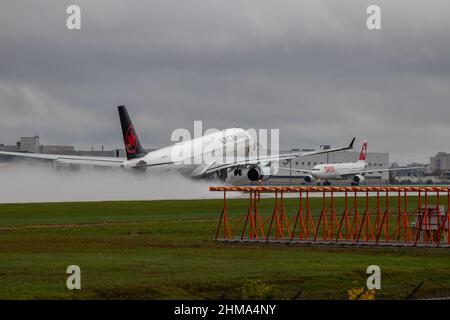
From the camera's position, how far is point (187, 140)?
122438mm

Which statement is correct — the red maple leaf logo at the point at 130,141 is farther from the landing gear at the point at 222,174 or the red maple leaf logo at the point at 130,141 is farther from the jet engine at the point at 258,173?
the jet engine at the point at 258,173

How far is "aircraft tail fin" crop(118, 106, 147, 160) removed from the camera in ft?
368

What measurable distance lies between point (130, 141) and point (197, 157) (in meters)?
9.39

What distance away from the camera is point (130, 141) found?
11238cm

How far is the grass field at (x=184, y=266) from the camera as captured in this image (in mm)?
37281

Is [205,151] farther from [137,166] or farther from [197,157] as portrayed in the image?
[137,166]

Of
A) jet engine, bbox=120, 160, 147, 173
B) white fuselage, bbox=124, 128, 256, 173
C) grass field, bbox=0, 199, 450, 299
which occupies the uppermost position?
white fuselage, bbox=124, 128, 256, 173

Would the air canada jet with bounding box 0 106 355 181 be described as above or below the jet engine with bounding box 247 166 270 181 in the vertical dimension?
above

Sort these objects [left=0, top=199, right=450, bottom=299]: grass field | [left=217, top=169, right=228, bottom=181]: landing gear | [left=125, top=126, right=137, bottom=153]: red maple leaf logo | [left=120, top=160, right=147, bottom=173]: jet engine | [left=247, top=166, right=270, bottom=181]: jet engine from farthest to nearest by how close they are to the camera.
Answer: [left=217, top=169, right=228, bottom=181]: landing gear
[left=247, top=166, right=270, bottom=181]: jet engine
[left=125, top=126, right=137, bottom=153]: red maple leaf logo
[left=120, top=160, right=147, bottom=173]: jet engine
[left=0, top=199, right=450, bottom=299]: grass field

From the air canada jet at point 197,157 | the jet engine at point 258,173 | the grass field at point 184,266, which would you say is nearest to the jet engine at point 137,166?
the air canada jet at point 197,157

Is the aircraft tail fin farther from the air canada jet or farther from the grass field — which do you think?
the grass field

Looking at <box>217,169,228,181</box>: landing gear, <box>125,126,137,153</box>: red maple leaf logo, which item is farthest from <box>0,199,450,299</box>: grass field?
<box>217,169,228,181</box>: landing gear
